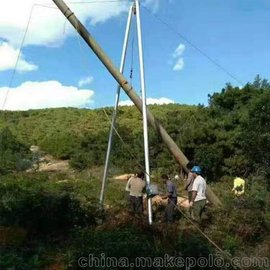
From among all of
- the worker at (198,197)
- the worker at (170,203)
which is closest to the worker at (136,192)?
the worker at (170,203)

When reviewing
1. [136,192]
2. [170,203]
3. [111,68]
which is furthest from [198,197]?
[111,68]

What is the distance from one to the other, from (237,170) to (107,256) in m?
19.3

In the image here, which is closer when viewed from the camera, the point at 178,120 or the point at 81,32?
the point at 81,32

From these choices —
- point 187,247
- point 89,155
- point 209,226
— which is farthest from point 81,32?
point 89,155

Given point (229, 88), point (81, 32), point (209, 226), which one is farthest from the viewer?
point (229, 88)

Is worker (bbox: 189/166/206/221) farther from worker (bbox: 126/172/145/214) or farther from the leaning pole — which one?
worker (bbox: 126/172/145/214)

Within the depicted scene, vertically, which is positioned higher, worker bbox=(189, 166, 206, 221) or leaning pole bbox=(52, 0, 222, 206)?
leaning pole bbox=(52, 0, 222, 206)

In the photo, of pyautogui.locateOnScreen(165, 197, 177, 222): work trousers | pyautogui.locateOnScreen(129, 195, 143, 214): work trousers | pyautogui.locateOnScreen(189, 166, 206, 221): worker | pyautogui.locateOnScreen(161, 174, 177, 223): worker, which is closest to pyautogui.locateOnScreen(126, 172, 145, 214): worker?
pyautogui.locateOnScreen(129, 195, 143, 214): work trousers

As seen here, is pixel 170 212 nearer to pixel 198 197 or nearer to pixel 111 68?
pixel 198 197

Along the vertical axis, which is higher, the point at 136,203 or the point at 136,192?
the point at 136,192

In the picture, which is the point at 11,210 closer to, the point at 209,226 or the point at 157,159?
the point at 209,226

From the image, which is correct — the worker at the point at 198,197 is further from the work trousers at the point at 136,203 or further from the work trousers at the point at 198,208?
the work trousers at the point at 136,203

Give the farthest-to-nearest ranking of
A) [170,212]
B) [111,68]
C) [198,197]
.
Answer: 1. [111,68]
2. [170,212]
3. [198,197]

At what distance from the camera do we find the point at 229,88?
33.5 metres
